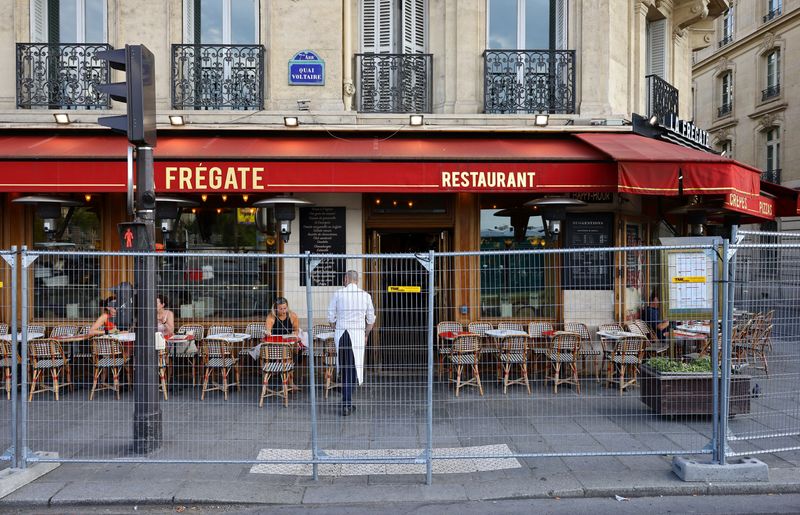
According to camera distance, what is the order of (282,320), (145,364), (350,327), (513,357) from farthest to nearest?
1. (282,320)
2. (513,357)
3. (350,327)
4. (145,364)

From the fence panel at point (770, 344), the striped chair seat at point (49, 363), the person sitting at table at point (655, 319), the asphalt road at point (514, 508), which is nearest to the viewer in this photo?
the asphalt road at point (514, 508)

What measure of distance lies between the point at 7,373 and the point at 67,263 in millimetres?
2698

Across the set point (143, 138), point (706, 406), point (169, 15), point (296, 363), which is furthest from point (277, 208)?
point (706, 406)

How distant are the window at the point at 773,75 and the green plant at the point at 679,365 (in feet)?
82.9

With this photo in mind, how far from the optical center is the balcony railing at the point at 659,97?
11.4 m

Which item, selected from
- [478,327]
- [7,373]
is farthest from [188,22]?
[478,327]

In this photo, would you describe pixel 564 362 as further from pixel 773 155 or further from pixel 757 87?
pixel 757 87

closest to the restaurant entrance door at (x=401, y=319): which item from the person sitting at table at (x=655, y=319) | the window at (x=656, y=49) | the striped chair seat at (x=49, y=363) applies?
the person sitting at table at (x=655, y=319)

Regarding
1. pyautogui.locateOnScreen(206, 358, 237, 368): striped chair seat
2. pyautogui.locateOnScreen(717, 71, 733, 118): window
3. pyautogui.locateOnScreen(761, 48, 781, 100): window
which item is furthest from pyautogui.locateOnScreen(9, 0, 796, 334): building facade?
pyautogui.locateOnScreen(717, 71, 733, 118): window

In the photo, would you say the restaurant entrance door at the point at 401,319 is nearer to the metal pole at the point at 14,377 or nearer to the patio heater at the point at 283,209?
the patio heater at the point at 283,209

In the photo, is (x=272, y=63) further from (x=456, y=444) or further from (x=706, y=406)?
(x=706, y=406)

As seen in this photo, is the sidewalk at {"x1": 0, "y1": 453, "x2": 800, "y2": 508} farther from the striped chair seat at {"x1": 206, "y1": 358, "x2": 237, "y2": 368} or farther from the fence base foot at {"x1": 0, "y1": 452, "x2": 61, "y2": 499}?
the striped chair seat at {"x1": 206, "y1": 358, "x2": 237, "y2": 368}

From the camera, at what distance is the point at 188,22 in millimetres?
9773

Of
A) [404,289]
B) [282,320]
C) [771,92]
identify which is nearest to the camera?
[404,289]
